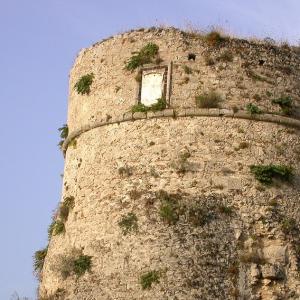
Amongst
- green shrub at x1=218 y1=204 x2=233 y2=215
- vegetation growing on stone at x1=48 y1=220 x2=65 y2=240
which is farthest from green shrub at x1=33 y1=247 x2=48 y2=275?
green shrub at x1=218 y1=204 x2=233 y2=215

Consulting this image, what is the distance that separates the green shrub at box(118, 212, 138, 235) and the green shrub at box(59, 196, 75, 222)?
1.81 metres

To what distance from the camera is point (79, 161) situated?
17250mm

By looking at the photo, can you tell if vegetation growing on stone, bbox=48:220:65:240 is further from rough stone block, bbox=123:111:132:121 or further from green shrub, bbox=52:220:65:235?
rough stone block, bbox=123:111:132:121

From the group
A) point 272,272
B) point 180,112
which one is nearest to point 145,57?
point 180,112

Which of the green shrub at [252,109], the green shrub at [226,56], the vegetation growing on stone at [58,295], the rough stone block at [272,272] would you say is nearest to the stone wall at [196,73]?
the green shrub at [226,56]

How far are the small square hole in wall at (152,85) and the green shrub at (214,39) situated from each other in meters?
1.22

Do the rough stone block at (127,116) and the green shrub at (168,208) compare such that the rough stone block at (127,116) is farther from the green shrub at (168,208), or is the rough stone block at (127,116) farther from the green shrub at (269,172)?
the green shrub at (269,172)

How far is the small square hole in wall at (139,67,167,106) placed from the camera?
54.4 feet

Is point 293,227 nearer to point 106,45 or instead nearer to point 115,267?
point 115,267

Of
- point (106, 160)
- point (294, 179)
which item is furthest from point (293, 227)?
point (106, 160)

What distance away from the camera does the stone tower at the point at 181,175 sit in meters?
15.0

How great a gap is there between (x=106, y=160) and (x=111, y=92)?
167 centimetres

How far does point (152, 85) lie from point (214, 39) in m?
1.79

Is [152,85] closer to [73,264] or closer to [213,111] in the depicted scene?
[213,111]
